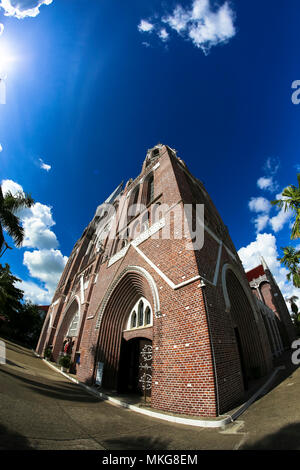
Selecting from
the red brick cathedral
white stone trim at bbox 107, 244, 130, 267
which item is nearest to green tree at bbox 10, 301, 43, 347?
the red brick cathedral

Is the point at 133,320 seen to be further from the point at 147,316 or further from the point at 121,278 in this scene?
the point at 121,278

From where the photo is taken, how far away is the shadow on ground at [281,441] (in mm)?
2650

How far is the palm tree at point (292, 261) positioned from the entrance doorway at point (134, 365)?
35.9 feet

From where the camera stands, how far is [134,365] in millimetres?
9172

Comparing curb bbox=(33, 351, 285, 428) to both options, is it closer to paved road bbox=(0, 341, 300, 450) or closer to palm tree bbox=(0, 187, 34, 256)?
paved road bbox=(0, 341, 300, 450)

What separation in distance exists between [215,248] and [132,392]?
8.54 metres

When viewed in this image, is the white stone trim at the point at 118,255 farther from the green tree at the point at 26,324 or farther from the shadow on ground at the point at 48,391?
the green tree at the point at 26,324

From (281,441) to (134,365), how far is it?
7.94 meters

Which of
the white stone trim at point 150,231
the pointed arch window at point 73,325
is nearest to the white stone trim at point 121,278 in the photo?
the white stone trim at point 150,231

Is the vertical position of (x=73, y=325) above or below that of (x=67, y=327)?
above

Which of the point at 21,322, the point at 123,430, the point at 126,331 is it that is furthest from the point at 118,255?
the point at 21,322

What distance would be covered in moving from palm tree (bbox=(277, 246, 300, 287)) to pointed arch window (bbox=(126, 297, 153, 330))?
10714mm

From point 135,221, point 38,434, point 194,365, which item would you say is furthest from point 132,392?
point 135,221

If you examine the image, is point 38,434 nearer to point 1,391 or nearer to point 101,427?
point 101,427
